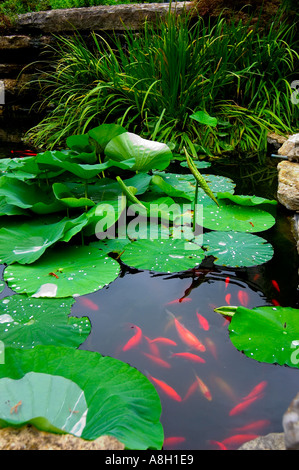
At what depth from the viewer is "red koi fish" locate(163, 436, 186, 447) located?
0.78m

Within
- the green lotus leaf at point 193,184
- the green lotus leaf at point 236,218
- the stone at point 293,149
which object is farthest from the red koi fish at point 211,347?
the stone at point 293,149

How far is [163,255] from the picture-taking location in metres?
1.48

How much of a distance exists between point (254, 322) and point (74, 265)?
27.0 inches

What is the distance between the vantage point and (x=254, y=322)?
1.08 m

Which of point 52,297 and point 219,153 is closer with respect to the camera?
point 52,297

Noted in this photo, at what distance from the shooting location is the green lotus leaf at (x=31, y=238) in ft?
4.49

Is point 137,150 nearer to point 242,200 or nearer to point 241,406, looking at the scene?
point 242,200

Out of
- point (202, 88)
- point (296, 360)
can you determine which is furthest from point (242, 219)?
point (202, 88)

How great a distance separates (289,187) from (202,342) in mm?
1210

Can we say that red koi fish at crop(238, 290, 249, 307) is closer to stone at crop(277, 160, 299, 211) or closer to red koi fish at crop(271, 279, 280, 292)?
red koi fish at crop(271, 279, 280, 292)

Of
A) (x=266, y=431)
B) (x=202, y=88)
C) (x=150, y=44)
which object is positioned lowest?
(x=266, y=431)
